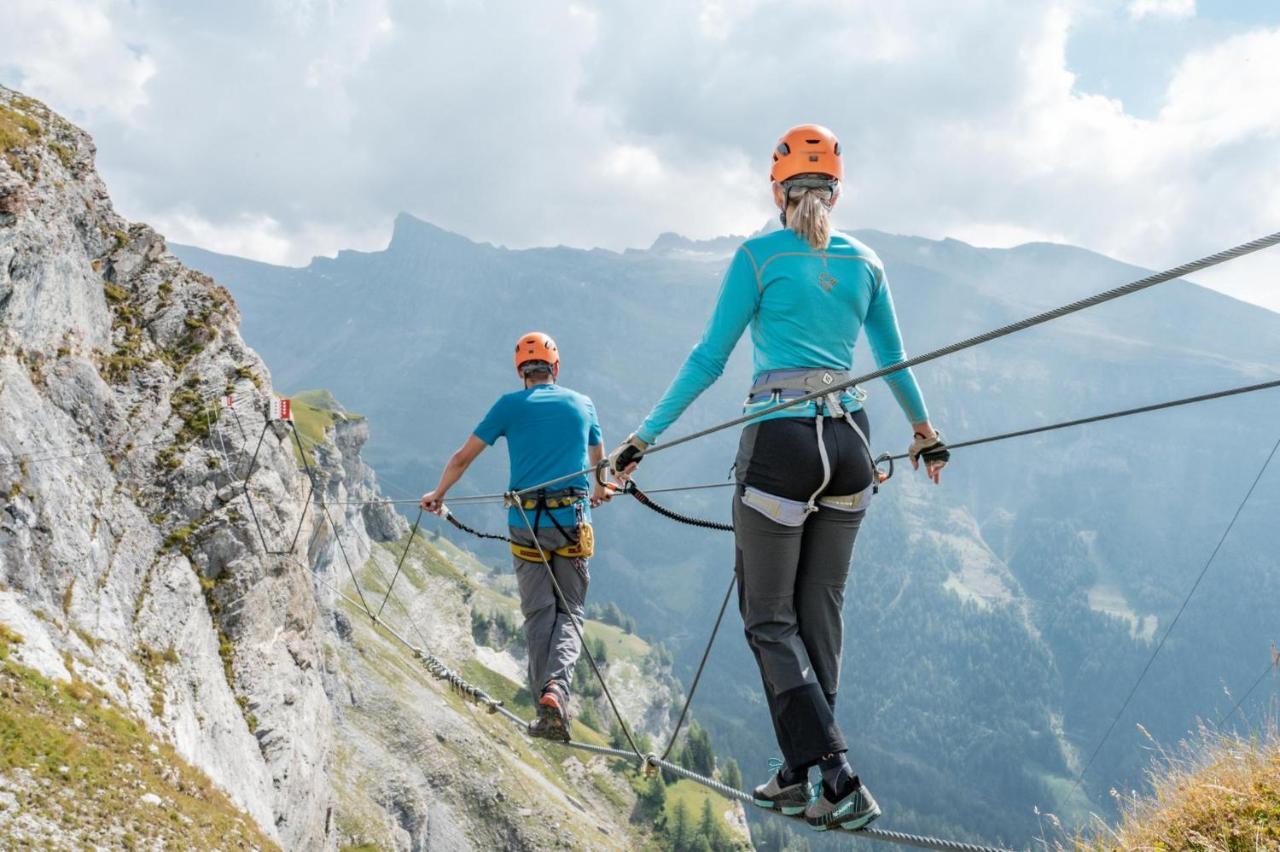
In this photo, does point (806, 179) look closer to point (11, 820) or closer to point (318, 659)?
point (11, 820)

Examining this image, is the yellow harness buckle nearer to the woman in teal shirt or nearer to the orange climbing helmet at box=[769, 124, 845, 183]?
the woman in teal shirt

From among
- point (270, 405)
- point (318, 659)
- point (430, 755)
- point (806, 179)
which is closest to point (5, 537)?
point (270, 405)

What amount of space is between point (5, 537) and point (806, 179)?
25.7 metres

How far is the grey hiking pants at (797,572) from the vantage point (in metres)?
5.27

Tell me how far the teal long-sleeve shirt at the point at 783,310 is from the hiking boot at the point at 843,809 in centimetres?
242

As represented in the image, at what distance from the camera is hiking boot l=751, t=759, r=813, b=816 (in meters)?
5.23

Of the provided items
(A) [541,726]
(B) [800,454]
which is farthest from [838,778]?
(A) [541,726]

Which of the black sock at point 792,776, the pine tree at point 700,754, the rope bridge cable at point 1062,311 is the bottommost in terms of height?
the pine tree at point 700,754

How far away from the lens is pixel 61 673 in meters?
21.0

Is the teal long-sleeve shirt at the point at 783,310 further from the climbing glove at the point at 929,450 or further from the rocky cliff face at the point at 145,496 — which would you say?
the rocky cliff face at the point at 145,496

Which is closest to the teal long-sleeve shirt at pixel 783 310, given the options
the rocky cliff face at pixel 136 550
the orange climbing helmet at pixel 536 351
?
the orange climbing helmet at pixel 536 351

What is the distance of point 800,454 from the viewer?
526 cm

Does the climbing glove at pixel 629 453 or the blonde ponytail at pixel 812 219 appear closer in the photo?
the blonde ponytail at pixel 812 219

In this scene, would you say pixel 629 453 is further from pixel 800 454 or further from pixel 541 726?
pixel 541 726
